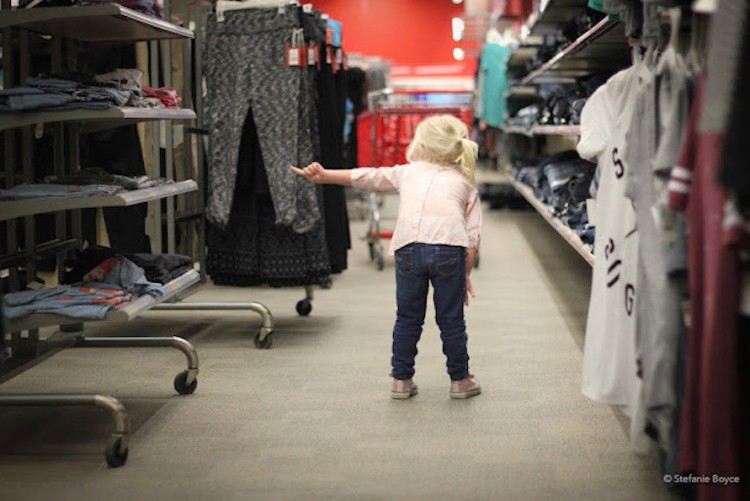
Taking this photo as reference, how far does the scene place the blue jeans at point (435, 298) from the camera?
390 cm

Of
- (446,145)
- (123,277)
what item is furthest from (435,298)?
(123,277)

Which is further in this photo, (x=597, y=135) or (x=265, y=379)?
(x=265, y=379)

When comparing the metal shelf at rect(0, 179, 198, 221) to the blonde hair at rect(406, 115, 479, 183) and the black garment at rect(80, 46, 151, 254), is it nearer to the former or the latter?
the blonde hair at rect(406, 115, 479, 183)

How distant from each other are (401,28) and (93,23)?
18.1 meters

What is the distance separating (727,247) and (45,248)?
Answer: 2926 mm

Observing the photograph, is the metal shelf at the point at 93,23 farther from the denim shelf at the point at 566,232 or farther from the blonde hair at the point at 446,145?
the denim shelf at the point at 566,232

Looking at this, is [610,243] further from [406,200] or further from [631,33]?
[406,200]

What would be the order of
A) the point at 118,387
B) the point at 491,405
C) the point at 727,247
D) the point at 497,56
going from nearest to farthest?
the point at 727,247, the point at 491,405, the point at 118,387, the point at 497,56

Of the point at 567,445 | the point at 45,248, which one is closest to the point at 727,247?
the point at 567,445

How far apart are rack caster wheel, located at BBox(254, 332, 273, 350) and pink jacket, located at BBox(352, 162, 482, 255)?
1.12 meters

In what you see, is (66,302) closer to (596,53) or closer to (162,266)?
(162,266)

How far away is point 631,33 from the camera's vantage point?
322 centimetres

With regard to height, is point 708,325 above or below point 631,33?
below

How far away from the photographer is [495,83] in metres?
12.1
